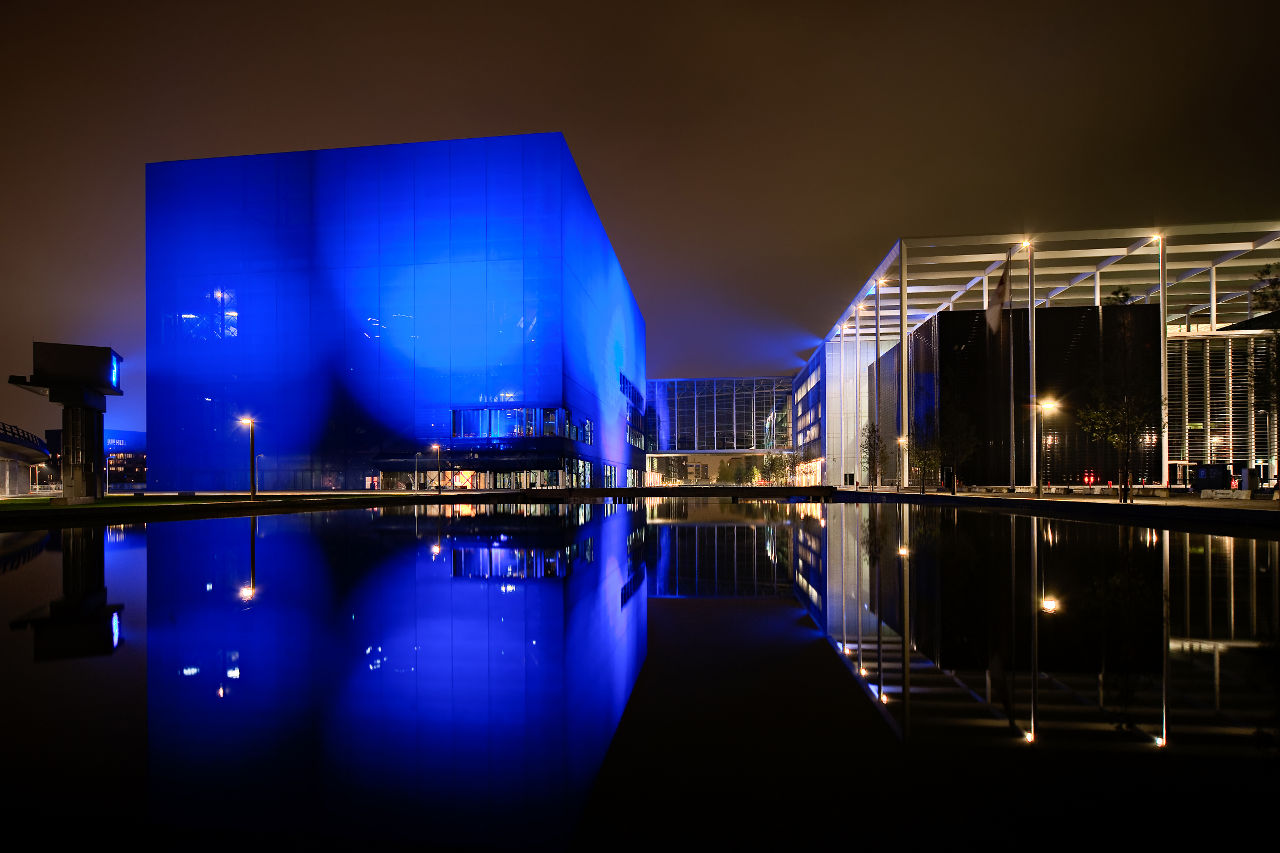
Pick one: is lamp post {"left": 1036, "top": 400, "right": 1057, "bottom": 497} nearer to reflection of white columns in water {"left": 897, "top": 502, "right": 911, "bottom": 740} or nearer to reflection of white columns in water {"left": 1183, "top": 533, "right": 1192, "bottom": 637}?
reflection of white columns in water {"left": 1183, "top": 533, "right": 1192, "bottom": 637}

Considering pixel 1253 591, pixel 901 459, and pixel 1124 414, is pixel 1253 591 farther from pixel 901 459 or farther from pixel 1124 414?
pixel 901 459

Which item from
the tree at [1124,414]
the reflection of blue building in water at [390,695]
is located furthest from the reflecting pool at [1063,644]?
the tree at [1124,414]

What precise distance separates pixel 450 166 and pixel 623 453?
119 feet

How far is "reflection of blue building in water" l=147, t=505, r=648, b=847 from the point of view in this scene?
5.81ft

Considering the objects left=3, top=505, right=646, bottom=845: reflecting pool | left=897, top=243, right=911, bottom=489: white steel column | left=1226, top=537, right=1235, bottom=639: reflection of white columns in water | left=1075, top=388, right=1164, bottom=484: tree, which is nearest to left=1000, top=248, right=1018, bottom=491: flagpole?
left=897, top=243, right=911, bottom=489: white steel column

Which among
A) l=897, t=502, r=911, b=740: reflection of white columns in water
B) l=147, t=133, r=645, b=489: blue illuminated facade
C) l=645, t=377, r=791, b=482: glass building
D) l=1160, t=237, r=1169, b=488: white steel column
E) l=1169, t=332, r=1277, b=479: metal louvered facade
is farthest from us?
→ l=645, t=377, r=791, b=482: glass building

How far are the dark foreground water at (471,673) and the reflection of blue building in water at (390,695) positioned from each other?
0.04 feet

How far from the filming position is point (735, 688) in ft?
9.45

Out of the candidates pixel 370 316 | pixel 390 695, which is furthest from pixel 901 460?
pixel 390 695

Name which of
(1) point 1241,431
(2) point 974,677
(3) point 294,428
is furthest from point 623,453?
(2) point 974,677

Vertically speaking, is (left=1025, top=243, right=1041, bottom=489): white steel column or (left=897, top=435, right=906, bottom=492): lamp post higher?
(left=1025, top=243, right=1041, bottom=489): white steel column

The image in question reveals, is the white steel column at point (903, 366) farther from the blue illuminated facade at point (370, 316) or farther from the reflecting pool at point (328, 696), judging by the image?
the reflecting pool at point (328, 696)

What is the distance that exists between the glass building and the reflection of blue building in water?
9908cm

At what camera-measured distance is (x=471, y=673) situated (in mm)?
3084
